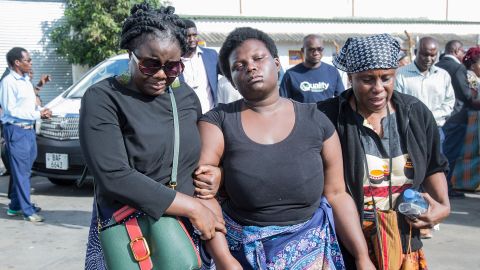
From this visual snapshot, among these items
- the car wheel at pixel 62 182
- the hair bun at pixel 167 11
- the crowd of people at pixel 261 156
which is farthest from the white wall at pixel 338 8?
the crowd of people at pixel 261 156

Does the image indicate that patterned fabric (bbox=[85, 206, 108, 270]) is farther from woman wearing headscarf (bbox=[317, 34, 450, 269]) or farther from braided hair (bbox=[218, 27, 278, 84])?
woman wearing headscarf (bbox=[317, 34, 450, 269])

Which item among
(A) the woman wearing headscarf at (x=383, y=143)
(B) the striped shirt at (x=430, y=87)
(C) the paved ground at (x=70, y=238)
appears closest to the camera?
(A) the woman wearing headscarf at (x=383, y=143)

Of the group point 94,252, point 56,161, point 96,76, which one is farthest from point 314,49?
point 94,252

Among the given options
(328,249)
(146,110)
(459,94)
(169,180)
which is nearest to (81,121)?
(146,110)

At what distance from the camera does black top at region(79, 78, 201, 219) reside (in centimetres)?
213

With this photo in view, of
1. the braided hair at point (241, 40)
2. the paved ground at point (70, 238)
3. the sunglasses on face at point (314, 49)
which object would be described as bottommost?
the paved ground at point (70, 238)

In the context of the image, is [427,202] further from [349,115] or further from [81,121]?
[81,121]

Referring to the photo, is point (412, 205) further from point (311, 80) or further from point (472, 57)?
point (472, 57)

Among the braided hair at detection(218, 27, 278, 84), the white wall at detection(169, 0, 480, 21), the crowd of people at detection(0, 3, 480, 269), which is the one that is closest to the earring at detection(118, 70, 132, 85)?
the crowd of people at detection(0, 3, 480, 269)

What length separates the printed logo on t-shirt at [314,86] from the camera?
20.3 feet

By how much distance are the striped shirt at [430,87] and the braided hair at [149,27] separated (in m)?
4.80

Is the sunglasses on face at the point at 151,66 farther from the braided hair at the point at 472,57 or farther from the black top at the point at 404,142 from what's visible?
the braided hair at the point at 472,57

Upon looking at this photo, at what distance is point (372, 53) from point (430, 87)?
181 inches

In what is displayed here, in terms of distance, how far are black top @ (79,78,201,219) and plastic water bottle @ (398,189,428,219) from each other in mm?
899
